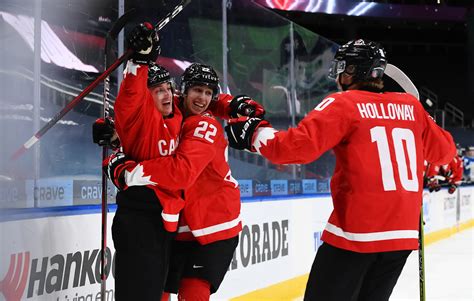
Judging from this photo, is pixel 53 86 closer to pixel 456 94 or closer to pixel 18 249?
pixel 18 249

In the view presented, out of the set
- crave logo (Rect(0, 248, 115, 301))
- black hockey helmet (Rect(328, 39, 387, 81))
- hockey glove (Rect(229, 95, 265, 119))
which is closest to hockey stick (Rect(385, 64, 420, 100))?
black hockey helmet (Rect(328, 39, 387, 81))

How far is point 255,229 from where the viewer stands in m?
3.73

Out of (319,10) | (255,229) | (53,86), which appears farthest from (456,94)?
(53,86)

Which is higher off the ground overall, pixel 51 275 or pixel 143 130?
pixel 143 130

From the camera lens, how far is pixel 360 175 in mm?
1689

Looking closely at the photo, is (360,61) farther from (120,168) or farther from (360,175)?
(120,168)

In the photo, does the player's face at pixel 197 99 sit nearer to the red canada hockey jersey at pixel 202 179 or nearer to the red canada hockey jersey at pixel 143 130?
the red canada hockey jersey at pixel 202 179

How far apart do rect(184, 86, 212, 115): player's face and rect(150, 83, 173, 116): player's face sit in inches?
4.4

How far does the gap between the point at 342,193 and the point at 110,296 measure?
3.95 ft

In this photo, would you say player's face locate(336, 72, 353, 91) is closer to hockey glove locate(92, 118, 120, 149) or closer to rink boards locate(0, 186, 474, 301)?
hockey glove locate(92, 118, 120, 149)

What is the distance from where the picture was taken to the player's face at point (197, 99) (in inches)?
85.5

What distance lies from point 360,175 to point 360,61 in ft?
1.00

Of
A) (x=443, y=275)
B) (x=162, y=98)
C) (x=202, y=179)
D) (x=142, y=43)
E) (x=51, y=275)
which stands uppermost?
(x=142, y=43)

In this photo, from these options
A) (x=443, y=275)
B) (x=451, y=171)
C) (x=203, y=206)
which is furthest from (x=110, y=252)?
(x=451, y=171)
